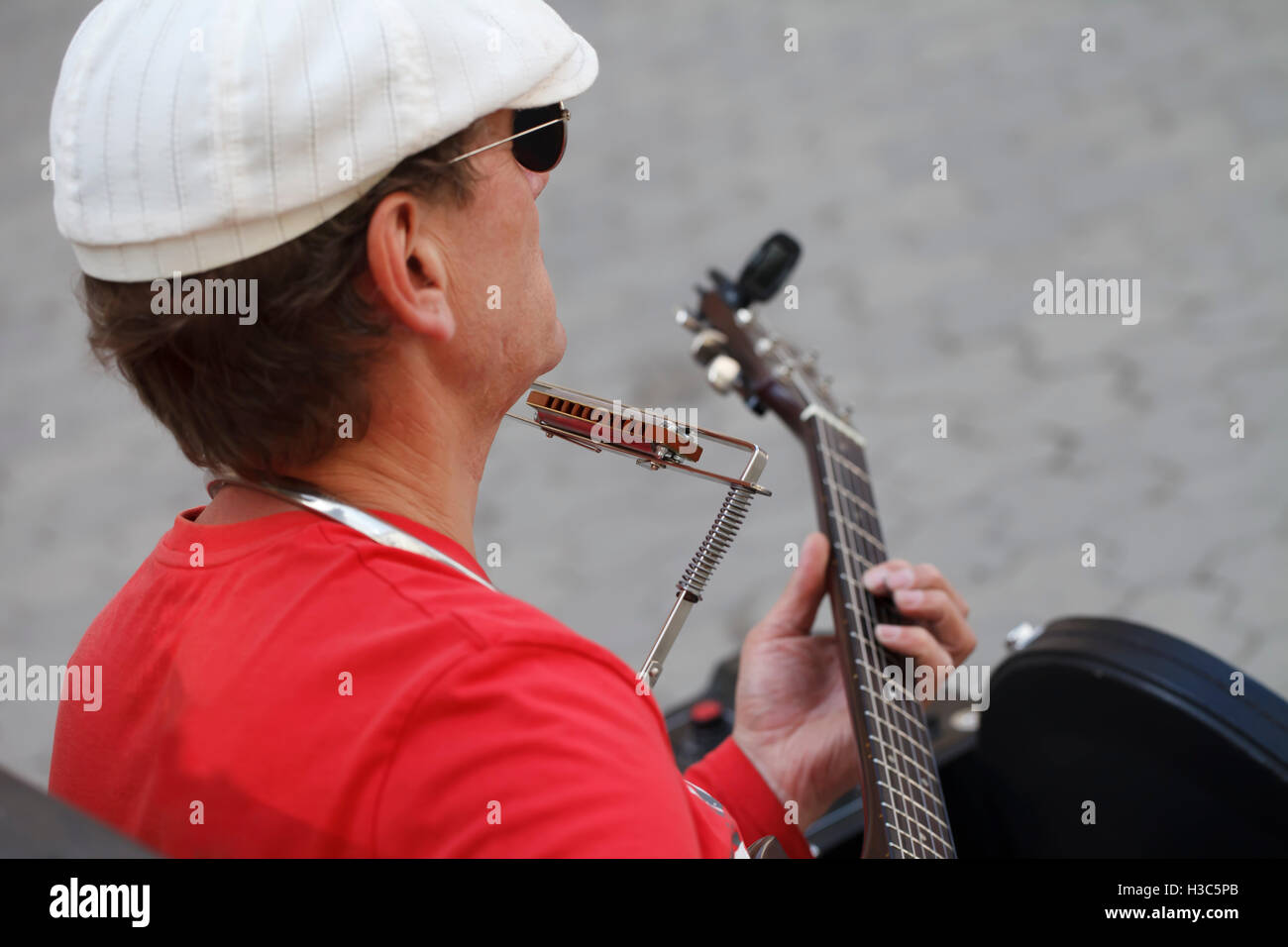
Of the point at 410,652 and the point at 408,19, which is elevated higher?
the point at 408,19

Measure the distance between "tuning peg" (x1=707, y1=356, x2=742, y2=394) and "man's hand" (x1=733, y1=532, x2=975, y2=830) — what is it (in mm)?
256

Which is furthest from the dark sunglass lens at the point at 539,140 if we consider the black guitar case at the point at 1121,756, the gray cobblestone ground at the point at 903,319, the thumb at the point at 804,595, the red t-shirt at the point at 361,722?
the gray cobblestone ground at the point at 903,319

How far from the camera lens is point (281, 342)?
0.66 meters

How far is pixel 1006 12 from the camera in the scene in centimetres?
348

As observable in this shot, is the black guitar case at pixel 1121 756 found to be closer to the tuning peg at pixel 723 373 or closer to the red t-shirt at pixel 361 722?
the tuning peg at pixel 723 373

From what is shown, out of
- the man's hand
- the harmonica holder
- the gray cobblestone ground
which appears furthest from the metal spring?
the gray cobblestone ground

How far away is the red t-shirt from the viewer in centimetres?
53

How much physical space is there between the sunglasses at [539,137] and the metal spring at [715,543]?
310mm

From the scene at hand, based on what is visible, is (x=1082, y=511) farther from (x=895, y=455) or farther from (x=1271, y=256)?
(x=1271, y=256)

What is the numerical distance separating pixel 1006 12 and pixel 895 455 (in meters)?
1.79

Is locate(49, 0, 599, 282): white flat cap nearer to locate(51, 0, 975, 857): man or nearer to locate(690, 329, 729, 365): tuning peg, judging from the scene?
locate(51, 0, 975, 857): man

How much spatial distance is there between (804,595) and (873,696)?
136 mm

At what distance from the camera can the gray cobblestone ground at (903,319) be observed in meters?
2.30
